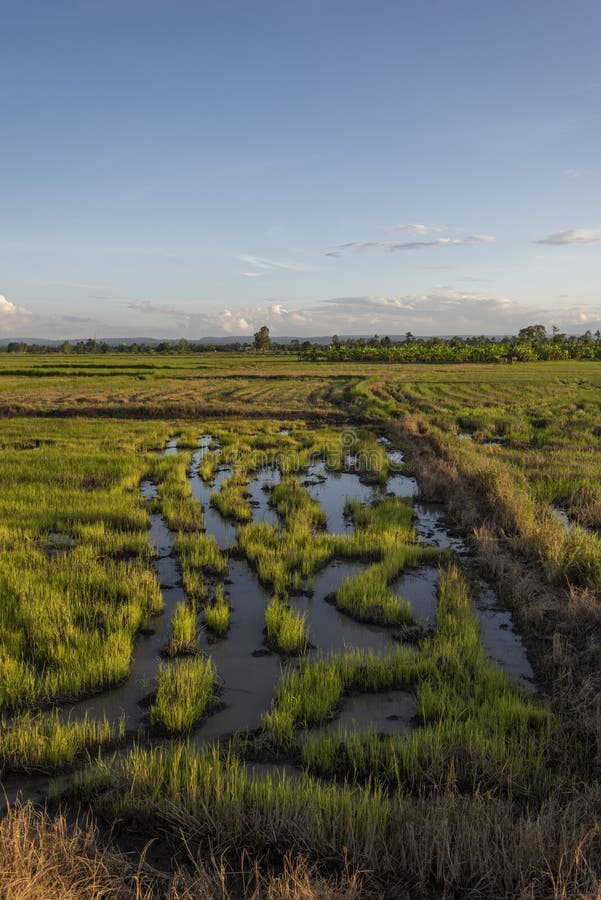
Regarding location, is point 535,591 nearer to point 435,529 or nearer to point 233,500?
point 435,529

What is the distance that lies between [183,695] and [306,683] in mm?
999

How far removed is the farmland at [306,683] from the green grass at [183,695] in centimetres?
2

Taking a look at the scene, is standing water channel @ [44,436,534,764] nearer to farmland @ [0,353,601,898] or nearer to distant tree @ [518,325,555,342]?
farmland @ [0,353,601,898]

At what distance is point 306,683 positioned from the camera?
456 cm

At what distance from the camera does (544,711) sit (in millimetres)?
4051

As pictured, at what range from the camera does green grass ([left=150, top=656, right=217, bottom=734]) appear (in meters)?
4.11

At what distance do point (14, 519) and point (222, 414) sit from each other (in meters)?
16.5

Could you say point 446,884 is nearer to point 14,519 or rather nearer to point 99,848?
point 99,848

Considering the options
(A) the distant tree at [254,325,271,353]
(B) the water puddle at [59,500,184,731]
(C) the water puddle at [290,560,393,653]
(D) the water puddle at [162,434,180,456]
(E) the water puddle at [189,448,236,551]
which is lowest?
(B) the water puddle at [59,500,184,731]

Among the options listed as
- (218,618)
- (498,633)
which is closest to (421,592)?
(498,633)

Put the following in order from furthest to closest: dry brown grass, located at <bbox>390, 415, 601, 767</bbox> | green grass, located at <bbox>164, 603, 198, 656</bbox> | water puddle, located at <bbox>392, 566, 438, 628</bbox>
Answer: water puddle, located at <bbox>392, 566, 438, 628</bbox>, green grass, located at <bbox>164, 603, 198, 656</bbox>, dry brown grass, located at <bbox>390, 415, 601, 767</bbox>

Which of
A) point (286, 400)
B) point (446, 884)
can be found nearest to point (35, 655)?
point (446, 884)

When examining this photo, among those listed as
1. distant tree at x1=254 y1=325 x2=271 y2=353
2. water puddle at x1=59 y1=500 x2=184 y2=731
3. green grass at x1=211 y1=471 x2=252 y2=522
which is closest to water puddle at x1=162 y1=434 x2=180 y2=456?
green grass at x1=211 y1=471 x2=252 y2=522

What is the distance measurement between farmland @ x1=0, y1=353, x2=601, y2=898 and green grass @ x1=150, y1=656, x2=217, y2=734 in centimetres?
2
